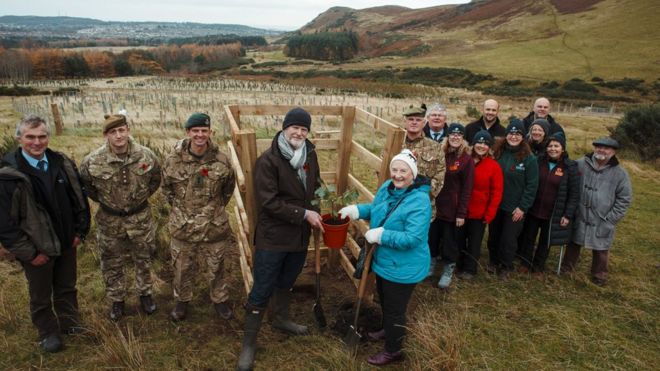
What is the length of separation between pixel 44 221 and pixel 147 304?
4.80 ft

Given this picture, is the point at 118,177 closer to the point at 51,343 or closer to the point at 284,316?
the point at 51,343

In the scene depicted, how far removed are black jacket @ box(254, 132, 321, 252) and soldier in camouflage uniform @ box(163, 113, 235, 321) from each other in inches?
20.3

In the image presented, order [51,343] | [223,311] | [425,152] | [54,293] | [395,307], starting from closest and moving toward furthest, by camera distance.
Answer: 1. [395,307]
2. [51,343]
3. [54,293]
4. [425,152]
5. [223,311]

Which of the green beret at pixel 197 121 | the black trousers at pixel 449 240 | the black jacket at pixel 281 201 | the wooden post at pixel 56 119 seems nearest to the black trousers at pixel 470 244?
the black trousers at pixel 449 240

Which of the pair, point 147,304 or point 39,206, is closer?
point 39,206

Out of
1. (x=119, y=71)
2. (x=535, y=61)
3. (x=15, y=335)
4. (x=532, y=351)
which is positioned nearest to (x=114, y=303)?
(x=15, y=335)

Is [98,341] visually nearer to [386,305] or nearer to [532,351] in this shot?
[386,305]

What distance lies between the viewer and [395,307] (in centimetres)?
334

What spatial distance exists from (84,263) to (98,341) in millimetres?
2059

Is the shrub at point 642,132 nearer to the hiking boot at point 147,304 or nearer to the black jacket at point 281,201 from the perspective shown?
the black jacket at point 281,201

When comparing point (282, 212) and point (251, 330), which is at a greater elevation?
point (282, 212)

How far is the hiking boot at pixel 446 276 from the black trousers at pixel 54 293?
13.5 ft

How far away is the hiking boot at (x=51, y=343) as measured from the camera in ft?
11.7

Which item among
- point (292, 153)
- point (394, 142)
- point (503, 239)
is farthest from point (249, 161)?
point (503, 239)
